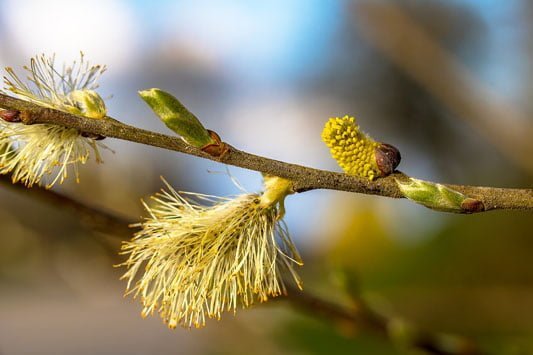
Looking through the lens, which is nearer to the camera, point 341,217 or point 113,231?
point 113,231

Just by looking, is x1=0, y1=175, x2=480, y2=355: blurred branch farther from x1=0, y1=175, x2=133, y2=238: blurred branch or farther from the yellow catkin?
the yellow catkin

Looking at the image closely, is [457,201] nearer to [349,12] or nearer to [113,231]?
[113,231]

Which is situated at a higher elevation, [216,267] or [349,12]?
[349,12]

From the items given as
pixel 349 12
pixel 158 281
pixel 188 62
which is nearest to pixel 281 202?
pixel 158 281

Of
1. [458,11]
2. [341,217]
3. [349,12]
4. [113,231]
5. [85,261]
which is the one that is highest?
[458,11]

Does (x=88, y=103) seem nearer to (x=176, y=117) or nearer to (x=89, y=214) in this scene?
(x=176, y=117)

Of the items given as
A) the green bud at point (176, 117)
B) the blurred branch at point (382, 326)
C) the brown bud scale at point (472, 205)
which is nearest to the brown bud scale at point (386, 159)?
the brown bud scale at point (472, 205)
